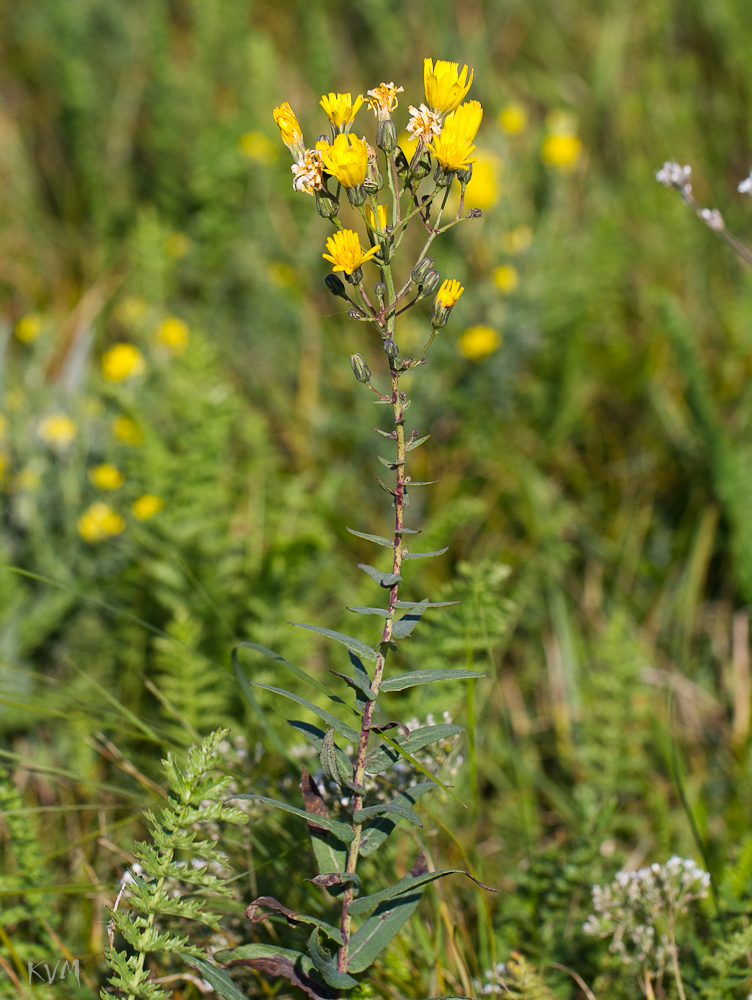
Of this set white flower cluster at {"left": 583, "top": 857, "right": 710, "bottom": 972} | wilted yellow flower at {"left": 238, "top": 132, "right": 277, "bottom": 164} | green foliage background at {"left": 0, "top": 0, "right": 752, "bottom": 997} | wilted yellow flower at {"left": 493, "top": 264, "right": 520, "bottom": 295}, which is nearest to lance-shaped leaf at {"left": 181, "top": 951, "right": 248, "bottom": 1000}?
green foliage background at {"left": 0, "top": 0, "right": 752, "bottom": 997}

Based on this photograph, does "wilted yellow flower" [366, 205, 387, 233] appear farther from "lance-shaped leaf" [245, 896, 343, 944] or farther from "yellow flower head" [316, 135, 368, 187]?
"lance-shaped leaf" [245, 896, 343, 944]

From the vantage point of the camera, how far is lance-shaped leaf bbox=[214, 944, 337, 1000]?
3.58 feet

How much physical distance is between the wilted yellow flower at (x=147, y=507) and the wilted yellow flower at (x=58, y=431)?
1.59ft

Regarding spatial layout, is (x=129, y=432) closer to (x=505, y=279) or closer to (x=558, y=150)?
(x=505, y=279)

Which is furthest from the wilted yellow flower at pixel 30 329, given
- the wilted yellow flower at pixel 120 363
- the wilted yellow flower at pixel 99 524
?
the wilted yellow flower at pixel 99 524

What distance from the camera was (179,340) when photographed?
2.89m

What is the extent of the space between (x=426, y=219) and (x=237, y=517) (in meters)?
1.81

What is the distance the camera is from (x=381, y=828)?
1135 mm

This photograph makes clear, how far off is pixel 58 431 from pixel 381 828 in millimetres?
1936

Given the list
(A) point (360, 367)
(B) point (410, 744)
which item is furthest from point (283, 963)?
(A) point (360, 367)

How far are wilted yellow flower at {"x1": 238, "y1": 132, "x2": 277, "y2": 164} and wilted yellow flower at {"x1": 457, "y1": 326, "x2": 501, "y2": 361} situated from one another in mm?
1238

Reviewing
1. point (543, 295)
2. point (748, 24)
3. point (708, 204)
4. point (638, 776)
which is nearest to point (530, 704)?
point (638, 776)

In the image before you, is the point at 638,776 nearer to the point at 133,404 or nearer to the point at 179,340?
the point at 133,404

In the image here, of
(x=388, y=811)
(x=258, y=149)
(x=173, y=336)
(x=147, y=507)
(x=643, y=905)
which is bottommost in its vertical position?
(x=643, y=905)
